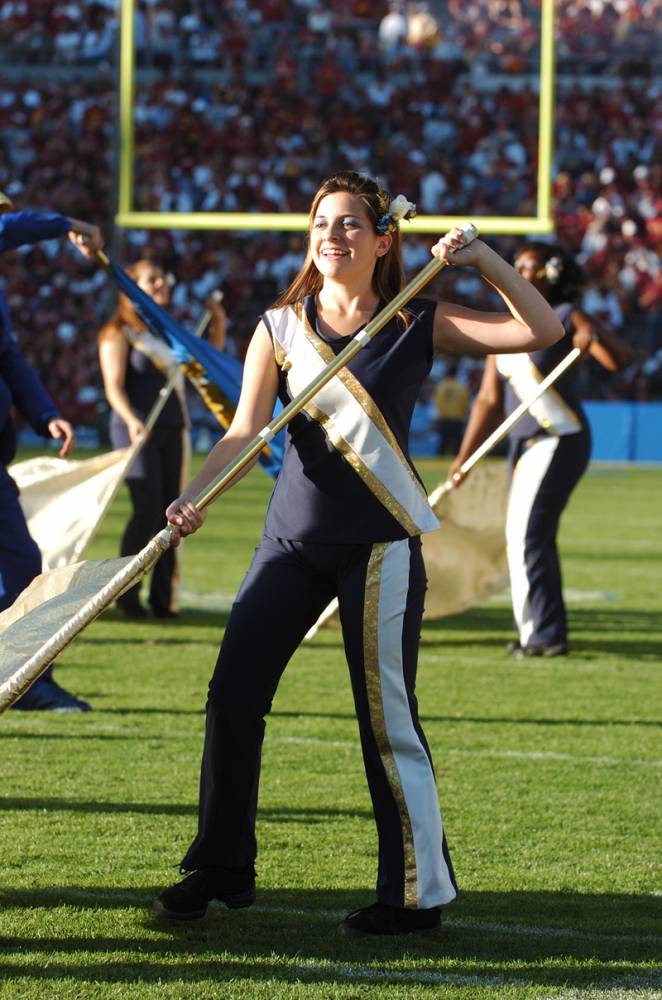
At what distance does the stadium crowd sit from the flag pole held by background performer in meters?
11.7

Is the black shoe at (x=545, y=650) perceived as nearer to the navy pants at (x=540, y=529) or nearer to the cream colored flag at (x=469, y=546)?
the navy pants at (x=540, y=529)

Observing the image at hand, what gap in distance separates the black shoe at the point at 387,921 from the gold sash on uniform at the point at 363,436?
89 cm

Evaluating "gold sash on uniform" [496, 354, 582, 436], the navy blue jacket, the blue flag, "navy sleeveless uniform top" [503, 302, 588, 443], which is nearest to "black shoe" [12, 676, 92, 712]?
the navy blue jacket

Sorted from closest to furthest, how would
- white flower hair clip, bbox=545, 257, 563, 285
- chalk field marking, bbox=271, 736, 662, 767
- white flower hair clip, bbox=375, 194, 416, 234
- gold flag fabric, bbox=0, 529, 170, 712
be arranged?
gold flag fabric, bbox=0, 529, 170, 712
white flower hair clip, bbox=375, 194, 416, 234
chalk field marking, bbox=271, 736, 662, 767
white flower hair clip, bbox=545, 257, 563, 285

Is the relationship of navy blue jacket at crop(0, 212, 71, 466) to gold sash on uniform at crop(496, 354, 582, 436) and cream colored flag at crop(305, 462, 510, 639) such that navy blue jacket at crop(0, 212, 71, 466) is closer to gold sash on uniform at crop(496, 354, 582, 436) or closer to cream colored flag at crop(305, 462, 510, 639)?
gold sash on uniform at crop(496, 354, 582, 436)

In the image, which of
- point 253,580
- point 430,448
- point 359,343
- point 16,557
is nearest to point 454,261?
point 359,343

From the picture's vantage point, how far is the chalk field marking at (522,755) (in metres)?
6.14

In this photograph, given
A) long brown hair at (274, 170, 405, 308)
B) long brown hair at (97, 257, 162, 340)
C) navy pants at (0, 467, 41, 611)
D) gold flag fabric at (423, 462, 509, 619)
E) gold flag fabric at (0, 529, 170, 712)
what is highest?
long brown hair at (274, 170, 405, 308)

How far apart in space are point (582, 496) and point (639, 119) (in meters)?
10.3

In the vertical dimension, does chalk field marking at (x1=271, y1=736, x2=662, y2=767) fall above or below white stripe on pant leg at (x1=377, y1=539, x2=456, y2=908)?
below

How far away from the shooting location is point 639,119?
28.0 m

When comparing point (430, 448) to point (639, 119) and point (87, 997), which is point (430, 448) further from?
point (87, 997)

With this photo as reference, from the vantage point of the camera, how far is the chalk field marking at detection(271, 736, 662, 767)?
20.1ft

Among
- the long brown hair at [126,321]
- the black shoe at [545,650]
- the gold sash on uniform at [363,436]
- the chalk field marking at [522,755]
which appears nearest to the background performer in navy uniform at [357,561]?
the gold sash on uniform at [363,436]
